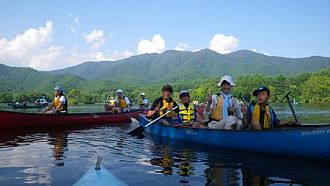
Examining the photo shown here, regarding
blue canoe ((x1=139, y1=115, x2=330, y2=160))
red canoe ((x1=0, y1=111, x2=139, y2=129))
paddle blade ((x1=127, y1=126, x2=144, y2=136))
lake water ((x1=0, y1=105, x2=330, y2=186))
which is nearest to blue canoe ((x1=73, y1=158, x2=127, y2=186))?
lake water ((x1=0, y1=105, x2=330, y2=186))

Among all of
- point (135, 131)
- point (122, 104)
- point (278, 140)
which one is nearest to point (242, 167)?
point (278, 140)

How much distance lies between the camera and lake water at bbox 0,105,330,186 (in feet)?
24.7

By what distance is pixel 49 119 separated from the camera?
18688mm

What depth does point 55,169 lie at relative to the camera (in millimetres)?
8492

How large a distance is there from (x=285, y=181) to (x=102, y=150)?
6.05 m

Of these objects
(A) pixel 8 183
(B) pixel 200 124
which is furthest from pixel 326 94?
(A) pixel 8 183

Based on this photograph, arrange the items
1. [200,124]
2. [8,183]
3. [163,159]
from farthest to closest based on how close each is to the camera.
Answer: [200,124] → [163,159] → [8,183]

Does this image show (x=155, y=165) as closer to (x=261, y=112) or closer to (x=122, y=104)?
(x=261, y=112)

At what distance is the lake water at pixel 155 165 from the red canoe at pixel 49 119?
470 cm

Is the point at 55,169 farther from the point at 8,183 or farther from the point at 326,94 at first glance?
the point at 326,94

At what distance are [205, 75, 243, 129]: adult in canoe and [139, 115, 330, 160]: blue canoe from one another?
371 mm

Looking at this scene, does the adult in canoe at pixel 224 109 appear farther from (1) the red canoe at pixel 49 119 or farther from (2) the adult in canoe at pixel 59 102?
(2) the adult in canoe at pixel 59 102

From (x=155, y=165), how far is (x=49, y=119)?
11218 millimetres

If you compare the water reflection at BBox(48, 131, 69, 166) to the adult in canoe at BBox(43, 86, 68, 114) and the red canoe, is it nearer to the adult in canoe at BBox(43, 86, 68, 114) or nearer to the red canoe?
the red canoe
